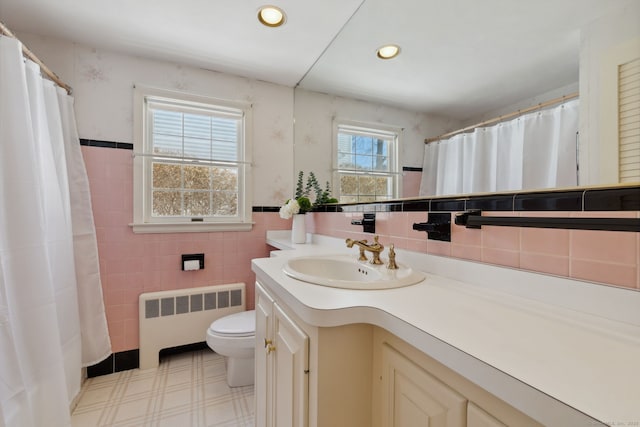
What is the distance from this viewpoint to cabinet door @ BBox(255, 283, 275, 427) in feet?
3.27

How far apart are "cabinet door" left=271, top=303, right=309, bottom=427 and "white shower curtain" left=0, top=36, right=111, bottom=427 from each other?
1.04m

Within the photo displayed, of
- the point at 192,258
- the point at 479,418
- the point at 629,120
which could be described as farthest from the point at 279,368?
the point at 192,258

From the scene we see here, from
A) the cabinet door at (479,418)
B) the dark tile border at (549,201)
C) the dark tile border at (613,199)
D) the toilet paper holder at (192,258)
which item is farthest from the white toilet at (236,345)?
the dark tile border at (613,199)

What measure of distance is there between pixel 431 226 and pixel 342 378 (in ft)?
1.95

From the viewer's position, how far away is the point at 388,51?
4.24 ft

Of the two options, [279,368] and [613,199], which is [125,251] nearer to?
[279,368]

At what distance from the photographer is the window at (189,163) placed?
6.21ft

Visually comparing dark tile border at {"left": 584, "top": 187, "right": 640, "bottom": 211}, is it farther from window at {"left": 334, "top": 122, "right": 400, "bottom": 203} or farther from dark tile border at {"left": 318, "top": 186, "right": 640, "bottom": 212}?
window at {"left": 334, "top": 122, "right": 400, "bottom": 203}

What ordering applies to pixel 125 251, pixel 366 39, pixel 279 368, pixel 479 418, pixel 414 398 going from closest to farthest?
pixel 479 418 → pixel 414 398 → pixel 279 368 → pixel 366 39 → pixel 125 251

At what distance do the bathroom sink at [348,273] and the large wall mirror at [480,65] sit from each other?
36 cm

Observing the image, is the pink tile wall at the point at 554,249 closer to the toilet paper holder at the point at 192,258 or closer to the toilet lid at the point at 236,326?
the toilet lid at the point at 236,326

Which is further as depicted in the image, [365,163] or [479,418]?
[365,163]

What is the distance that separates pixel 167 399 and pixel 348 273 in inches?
54.3

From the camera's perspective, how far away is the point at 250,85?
218cm
